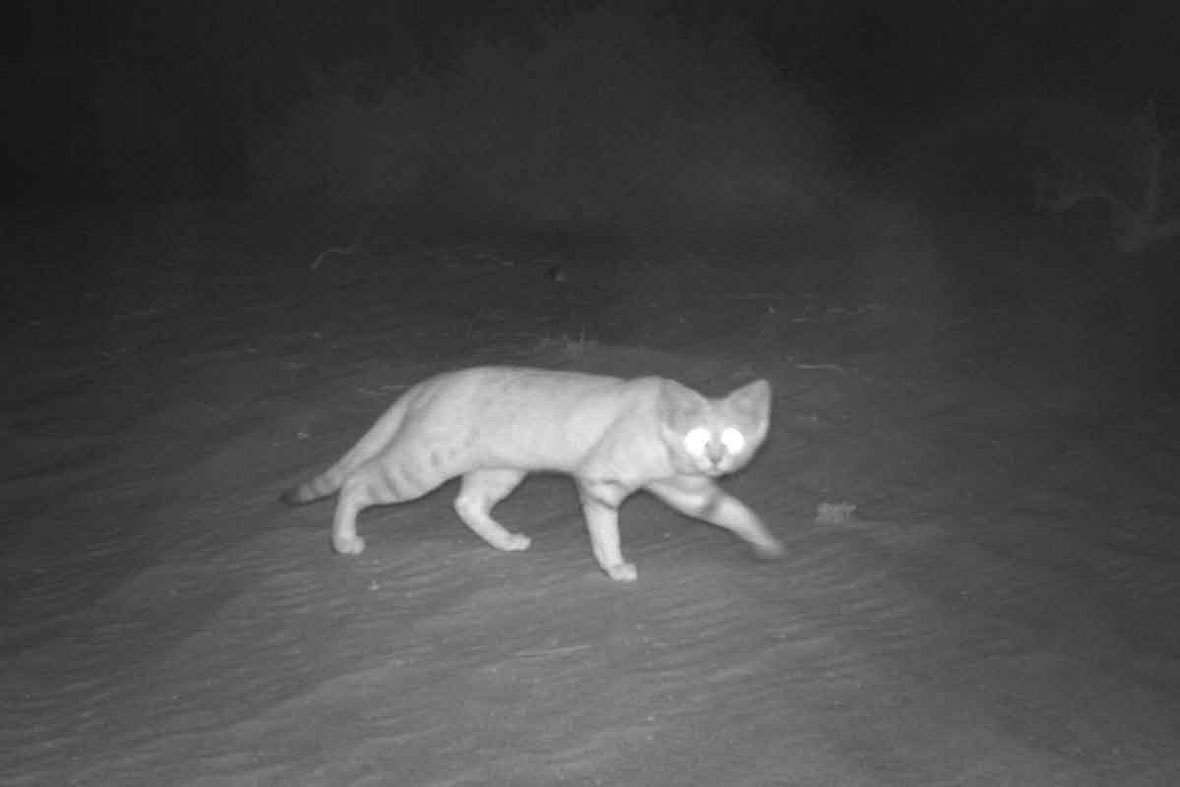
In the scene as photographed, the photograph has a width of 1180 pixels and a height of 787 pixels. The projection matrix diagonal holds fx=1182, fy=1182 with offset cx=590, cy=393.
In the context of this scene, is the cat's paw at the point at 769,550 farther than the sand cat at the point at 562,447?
Yes

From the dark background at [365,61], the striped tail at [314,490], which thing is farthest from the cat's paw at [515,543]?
the dark background at [365,61]

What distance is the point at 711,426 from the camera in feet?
15.2

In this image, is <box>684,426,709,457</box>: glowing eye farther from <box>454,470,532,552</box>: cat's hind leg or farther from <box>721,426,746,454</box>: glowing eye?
<box>454,470,532,552</box>: cat's hind leg

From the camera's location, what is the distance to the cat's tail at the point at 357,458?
17.7 ft

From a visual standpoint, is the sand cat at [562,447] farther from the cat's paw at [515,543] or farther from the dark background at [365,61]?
the dark background at [365,61]

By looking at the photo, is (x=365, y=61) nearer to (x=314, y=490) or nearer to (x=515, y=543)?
(x=314, y=490)

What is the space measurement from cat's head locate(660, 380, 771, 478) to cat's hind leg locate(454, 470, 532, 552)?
100 cm

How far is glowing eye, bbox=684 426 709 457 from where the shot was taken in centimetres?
461

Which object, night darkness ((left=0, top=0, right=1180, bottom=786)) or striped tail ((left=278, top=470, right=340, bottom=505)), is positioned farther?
striped tail ((left=278, top=470, right=340, bottom=505))

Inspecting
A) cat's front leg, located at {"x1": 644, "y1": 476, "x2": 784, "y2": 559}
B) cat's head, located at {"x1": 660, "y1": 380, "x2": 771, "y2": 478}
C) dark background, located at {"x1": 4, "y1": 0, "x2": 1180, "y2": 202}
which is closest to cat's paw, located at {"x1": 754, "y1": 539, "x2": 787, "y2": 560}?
cat's front leg, located at {"x1": 644, "y1": 476, "x2": 784, "y2": 559}

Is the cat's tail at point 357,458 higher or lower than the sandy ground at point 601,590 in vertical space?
higher

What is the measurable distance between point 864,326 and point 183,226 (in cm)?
863

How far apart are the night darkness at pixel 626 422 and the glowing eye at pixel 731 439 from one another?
5 cm

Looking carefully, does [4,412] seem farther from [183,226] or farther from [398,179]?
[398,179]
